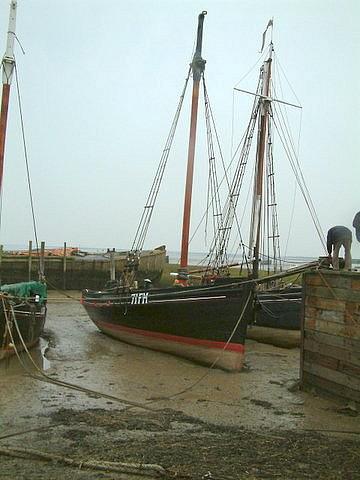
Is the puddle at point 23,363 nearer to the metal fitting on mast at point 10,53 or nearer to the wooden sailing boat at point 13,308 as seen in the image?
the wooden sailing boat at point 13,308

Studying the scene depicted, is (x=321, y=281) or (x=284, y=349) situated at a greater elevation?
(x=321, y=281)

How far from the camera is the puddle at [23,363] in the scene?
957 cm

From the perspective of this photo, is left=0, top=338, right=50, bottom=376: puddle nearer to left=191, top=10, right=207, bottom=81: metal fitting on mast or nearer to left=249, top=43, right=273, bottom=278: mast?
left=249, top=43, right=273, bottom=278: mast

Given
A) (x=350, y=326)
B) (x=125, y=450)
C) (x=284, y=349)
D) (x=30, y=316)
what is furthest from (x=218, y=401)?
(x=284, y=349)

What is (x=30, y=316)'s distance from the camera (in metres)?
11.6

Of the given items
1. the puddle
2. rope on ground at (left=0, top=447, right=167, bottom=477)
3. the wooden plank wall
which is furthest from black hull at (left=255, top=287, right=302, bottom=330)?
rope on ground at (left=0, top=447, right=167, bottom=477)

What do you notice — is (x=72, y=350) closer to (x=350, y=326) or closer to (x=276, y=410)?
(x=276, y=410)

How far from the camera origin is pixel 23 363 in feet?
33.8

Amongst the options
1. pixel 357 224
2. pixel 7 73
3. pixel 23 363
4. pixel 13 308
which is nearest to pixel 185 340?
pixel 23 363

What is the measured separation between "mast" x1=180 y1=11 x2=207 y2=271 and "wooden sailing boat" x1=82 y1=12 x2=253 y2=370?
1.2 inches

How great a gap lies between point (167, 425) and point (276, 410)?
2127 millimetres

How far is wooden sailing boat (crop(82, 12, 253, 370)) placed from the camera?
10.7 metres

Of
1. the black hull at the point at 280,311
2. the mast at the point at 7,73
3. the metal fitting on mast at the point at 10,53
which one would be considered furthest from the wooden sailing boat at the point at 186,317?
the metal fitting on mast at the point at 10,53

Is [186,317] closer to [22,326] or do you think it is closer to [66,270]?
[22,326]
